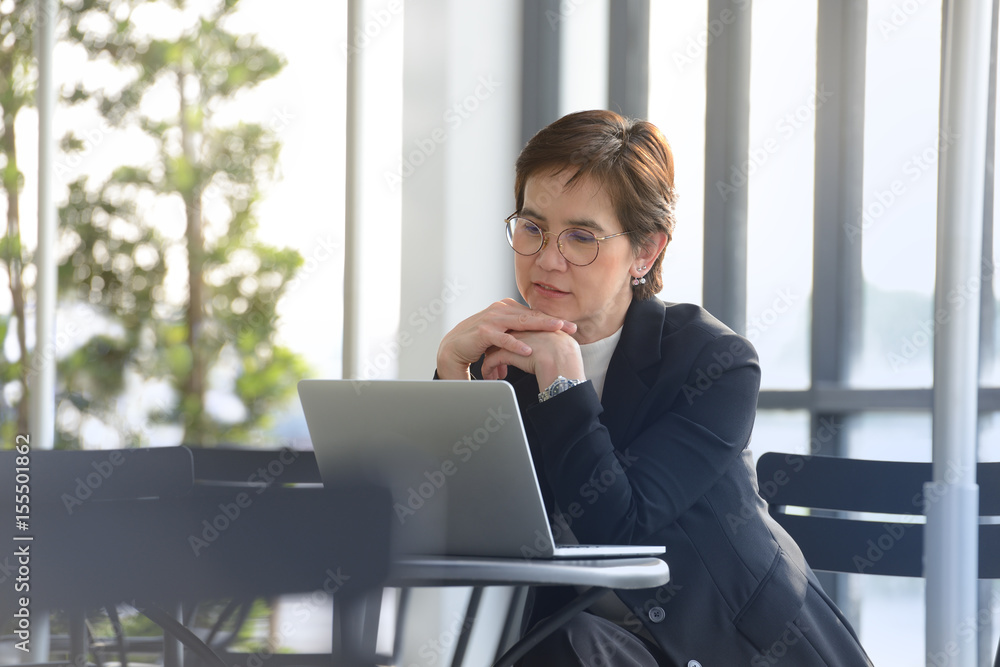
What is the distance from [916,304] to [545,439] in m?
1.66

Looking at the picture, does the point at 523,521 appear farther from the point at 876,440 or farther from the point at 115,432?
the point at 115,432

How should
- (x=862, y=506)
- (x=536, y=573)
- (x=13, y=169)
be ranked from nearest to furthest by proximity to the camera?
(x=536, y=573) < (x=862, y=506) < (x=13, y=169)

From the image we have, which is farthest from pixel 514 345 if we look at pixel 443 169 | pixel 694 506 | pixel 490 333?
pixel 443 169

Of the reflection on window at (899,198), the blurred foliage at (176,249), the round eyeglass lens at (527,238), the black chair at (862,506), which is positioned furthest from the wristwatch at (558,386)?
the blurred foliage at (176,249)

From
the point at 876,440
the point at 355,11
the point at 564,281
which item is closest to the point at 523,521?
the point at 564,281

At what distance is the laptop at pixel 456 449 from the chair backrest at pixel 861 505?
72cm

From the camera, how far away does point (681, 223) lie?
2891 mm

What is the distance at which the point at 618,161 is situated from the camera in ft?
5.09

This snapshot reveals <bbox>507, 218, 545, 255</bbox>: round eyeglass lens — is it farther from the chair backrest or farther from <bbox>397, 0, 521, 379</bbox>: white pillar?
<bbox>397, 0, 521, 379</bbox>: white pillar

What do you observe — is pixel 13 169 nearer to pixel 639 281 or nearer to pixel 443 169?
pixel 443 169

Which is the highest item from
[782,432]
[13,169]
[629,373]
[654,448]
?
[13,169]

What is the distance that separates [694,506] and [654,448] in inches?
4.9

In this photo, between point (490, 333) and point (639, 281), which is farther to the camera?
point (639, 281)

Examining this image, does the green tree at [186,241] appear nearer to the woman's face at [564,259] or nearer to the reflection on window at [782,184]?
the reflection on window at [782,184]
